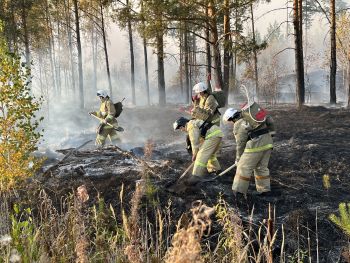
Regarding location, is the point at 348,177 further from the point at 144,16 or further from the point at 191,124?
the point at 144,16

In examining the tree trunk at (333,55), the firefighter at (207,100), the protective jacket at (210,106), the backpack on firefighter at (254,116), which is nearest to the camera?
the backpack on firefighter at (254,116)

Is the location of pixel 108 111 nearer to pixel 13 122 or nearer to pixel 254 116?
pixel 13 122

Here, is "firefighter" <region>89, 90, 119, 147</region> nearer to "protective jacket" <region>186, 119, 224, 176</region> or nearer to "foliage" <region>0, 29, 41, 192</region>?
"protective jacket" <region>186, 119, 224, 176</region>

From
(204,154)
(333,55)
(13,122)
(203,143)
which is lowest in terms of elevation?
(204,154)

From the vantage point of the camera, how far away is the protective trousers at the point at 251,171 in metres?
6.43

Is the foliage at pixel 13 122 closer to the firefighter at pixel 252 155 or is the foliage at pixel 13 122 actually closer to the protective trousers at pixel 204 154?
the protective trousers at pixel 204 154

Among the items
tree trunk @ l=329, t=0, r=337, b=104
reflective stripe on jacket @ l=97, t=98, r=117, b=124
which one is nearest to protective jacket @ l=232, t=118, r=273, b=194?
reflective stripe on jacket @ l=97, t=98, r=117, b=124

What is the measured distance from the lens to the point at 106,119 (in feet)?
36.0

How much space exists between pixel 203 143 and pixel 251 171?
48.4 inches

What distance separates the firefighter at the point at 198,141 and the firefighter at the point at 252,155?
0.70m

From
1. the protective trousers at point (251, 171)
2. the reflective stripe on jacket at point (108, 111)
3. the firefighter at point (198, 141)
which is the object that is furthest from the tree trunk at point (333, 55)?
the protective trousers at point (251, 171)

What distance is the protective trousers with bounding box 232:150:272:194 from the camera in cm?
643

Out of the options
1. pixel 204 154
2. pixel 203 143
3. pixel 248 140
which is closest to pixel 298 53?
pixel 203 143

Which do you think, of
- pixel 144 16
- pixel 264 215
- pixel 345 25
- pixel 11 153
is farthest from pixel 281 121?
pixel 345 25
